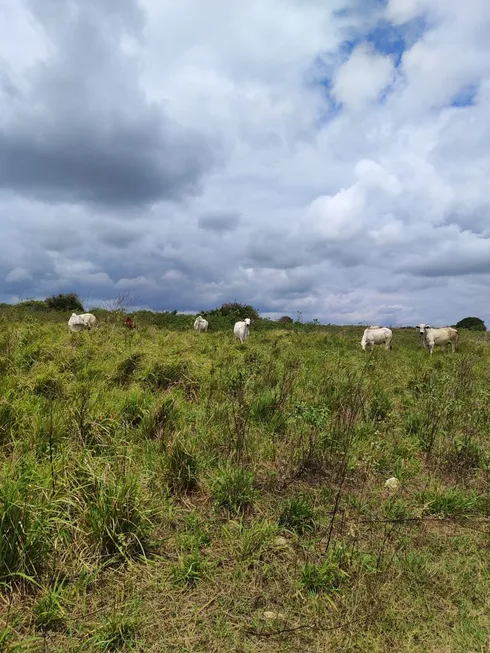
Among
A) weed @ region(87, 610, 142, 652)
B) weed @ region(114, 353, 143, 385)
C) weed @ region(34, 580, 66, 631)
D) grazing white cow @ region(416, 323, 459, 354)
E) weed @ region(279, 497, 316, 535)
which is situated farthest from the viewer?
grazing white cow @ region(416, 323, 459, 354)

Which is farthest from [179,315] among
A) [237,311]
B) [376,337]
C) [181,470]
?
[181,470]

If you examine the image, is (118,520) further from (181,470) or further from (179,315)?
(179,315)

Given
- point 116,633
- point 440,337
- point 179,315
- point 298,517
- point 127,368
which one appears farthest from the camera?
point 179,315

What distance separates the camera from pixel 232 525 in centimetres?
379

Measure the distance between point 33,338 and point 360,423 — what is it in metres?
7.03

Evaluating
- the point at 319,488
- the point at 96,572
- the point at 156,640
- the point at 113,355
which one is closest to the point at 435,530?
the point at 319,488

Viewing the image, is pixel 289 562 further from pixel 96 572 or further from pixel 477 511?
pixel 477 511

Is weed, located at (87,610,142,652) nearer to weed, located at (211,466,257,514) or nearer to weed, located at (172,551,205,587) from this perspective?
weed, located at (172,551,205,587)

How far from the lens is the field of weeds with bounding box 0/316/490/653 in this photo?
279 cm

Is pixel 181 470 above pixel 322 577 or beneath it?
above

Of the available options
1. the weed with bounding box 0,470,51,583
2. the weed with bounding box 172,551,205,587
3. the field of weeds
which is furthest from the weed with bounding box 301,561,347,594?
the weed with bounding box 0,470,51,583

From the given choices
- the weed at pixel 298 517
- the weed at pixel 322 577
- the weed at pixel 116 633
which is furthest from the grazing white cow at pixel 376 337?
the weed at pixel 116 633

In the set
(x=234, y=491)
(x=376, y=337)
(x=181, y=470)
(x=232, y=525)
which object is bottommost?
(x=232, y=525)

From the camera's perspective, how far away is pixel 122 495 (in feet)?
11.5
